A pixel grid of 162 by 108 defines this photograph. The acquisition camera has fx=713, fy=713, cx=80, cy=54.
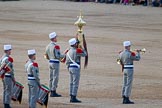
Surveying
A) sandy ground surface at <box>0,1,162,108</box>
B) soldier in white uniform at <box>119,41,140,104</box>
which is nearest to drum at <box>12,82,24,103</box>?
sandy ground surface at <box>0,1,162,108</box>

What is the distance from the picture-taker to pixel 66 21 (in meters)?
55.2

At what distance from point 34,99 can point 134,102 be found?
160 inches

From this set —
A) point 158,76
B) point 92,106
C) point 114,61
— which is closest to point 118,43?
point 114,61

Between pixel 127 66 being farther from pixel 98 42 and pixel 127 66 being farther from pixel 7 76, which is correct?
pixel 98 42

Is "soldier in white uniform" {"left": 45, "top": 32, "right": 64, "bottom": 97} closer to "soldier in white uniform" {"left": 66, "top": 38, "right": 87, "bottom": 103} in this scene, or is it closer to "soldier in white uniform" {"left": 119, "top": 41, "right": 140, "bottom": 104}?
"soldier in white uniform" {"left": 66, "top": 38, "right": 87, "bottom": 103}

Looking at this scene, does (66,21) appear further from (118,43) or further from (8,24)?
(118,43)

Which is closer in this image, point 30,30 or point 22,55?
point 22,55

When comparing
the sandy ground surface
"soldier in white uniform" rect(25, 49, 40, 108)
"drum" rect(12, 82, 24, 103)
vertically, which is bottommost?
the sandy ground surface

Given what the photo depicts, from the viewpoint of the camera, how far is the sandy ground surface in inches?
966

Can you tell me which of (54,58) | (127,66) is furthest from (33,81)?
(127,66)

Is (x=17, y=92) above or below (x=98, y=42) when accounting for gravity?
above

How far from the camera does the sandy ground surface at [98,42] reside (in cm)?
2455

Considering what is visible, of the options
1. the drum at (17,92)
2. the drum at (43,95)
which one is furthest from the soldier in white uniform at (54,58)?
the drum at (43,95)

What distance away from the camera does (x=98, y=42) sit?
40312mm
